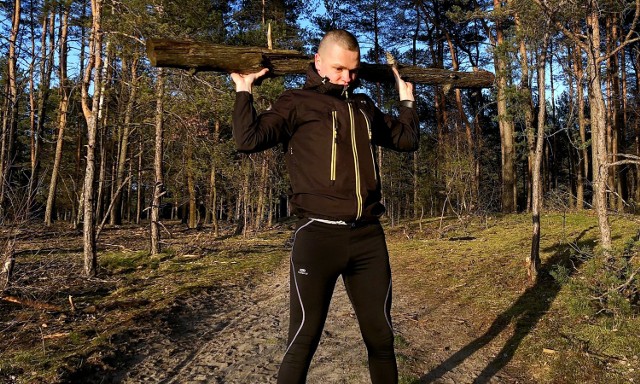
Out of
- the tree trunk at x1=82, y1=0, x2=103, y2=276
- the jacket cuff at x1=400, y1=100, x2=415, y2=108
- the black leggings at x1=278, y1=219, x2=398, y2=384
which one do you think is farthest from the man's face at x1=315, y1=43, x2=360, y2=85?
the tree trunk at x1=82, y1=0, x2=103, y2=276

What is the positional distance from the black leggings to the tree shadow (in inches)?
65.4

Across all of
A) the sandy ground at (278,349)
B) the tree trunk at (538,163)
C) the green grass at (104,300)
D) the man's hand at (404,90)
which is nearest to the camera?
the man's hand at (404,90)

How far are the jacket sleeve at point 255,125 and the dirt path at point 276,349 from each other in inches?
92.0

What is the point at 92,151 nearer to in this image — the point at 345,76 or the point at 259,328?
the point at 259,328

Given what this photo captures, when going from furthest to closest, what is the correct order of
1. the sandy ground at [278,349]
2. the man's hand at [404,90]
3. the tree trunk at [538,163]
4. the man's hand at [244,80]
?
the tree trunk at [538,163]
the sandy ground at [278,349]
the man's hand at [404,90]
the man's hand at [244,80]

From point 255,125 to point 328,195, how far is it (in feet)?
1.63

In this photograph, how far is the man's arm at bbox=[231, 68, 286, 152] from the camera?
2182 millimetres

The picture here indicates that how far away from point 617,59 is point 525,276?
62.8ft

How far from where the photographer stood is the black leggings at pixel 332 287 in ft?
7.38

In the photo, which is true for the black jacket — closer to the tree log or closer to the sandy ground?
the tree log

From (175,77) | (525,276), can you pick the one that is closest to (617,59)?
(525,276)

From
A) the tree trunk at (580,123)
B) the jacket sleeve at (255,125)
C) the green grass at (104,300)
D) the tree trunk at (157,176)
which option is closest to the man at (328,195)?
the jacket sleeve at (255,125)

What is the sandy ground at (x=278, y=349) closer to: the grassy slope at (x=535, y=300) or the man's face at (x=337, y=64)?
the grassy slope at (x=535, y=300)

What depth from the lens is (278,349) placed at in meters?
4.52
